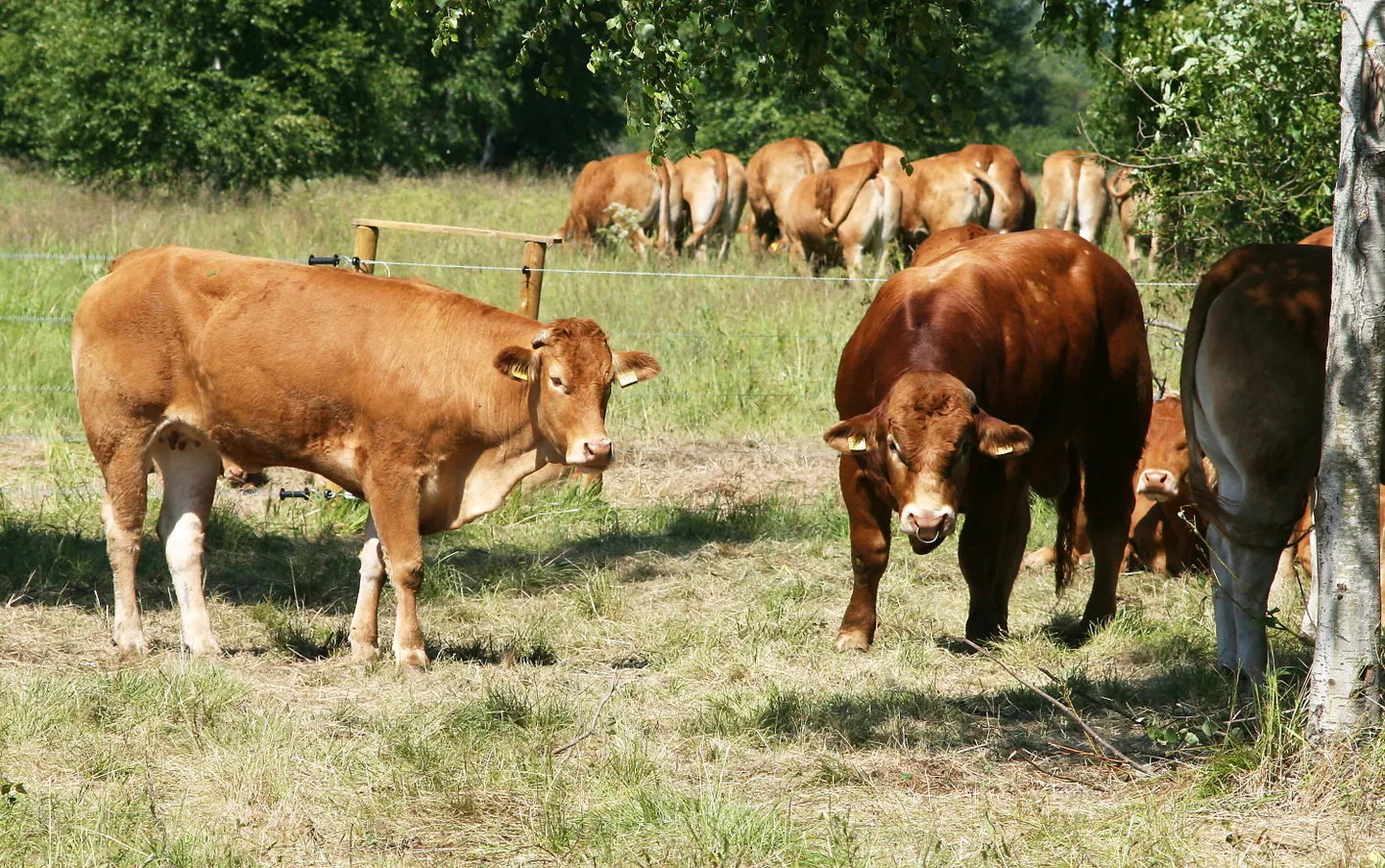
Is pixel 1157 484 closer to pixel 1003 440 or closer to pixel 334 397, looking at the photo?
pixel 1003 440

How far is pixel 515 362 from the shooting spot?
5.77 meters

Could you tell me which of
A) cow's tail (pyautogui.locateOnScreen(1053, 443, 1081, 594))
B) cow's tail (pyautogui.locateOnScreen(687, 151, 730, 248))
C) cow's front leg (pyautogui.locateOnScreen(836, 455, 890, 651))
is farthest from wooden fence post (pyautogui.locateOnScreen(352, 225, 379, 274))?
cow's tail (pyautogui.locateOnScreen(687, 151, 730, 248))

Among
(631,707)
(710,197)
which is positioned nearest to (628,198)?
(710,197)

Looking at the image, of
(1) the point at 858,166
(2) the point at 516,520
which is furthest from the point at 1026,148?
(2) the point at 516,520

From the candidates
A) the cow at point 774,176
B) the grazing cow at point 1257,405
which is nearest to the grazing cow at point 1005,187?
the cow at point 774,176

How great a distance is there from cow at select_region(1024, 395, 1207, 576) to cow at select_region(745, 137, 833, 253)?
46.2 feet

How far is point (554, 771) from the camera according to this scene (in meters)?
4.27

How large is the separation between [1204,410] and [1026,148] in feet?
157

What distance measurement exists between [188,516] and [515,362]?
1616mm

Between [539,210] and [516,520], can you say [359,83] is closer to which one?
[539,210]

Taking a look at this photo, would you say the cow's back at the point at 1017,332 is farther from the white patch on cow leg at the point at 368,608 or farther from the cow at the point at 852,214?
the cow at the point at 852,214

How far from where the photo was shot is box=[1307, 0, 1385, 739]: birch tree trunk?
399cm

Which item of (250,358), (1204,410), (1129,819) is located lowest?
(1129,819)

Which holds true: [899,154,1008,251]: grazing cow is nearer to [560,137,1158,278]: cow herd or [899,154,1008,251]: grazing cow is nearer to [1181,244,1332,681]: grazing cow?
[560,137,1158,278]: cow herd
